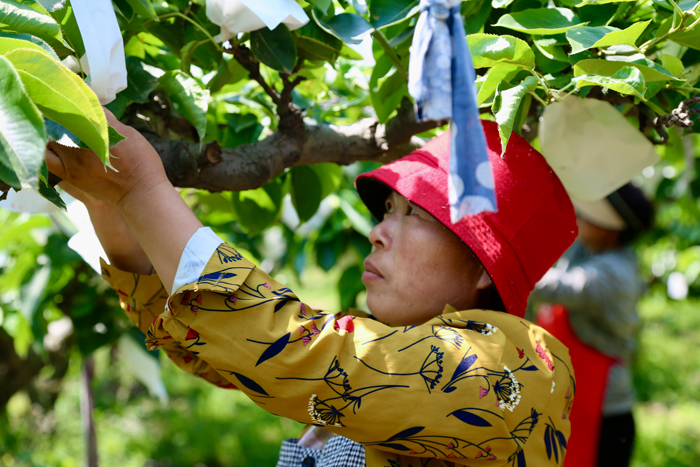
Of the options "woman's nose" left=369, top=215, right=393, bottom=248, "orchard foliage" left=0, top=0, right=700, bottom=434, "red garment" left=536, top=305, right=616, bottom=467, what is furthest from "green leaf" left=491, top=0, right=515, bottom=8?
"red garment" left=536, top=305, right=616, bottom=467

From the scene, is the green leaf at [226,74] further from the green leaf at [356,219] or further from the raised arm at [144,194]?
the green leaf at [356,219]

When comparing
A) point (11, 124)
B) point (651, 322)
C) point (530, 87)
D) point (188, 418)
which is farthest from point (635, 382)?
point (11, 124)

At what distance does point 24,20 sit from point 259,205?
582mm

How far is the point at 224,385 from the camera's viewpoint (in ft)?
3.06

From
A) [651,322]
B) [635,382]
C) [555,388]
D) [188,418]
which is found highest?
[555,388]

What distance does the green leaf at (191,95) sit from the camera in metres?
0.65

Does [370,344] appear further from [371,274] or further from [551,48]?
[551,48]

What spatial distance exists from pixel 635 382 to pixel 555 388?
3.99 metres

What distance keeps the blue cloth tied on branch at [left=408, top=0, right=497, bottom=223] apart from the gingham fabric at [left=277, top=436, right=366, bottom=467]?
1.38 feet

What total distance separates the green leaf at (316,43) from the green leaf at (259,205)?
0.95 ft

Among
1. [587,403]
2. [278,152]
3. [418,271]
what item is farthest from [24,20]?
[587,403]

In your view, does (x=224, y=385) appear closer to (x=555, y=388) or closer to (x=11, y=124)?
(x=555, y=388)

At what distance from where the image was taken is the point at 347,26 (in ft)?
2.40

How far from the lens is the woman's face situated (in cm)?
77
